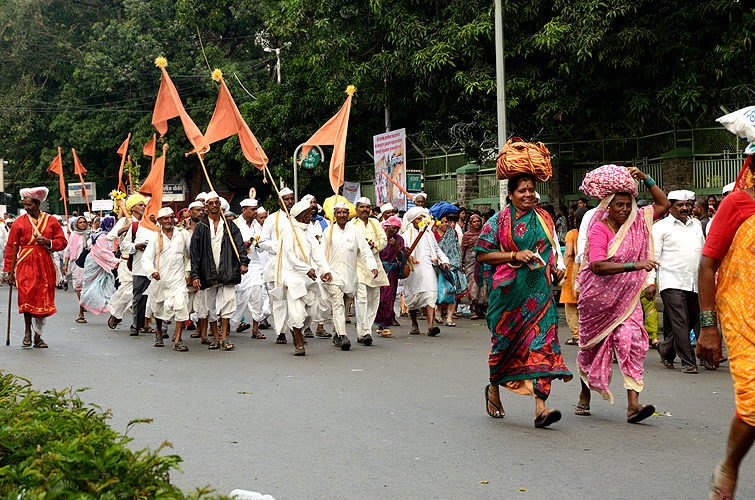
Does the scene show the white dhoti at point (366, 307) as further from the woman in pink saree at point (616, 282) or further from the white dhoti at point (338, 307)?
the woman in pink saree at point (616, 282)

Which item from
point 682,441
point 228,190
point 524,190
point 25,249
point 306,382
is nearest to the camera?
point 682,441

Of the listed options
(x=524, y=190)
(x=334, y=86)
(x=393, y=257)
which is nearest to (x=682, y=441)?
(x=524, y=190)

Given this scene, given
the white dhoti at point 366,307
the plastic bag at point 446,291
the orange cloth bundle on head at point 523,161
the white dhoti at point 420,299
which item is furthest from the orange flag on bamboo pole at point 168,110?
the orange cloth bundle on head at point 523,161

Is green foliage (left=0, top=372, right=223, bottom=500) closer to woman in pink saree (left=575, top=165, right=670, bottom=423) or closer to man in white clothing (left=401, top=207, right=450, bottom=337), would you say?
woman in pink saree (left=575, top=165, right=670, bottom=423)

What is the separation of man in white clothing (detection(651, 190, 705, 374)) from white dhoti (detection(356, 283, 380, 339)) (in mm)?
3915

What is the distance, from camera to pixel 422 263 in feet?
A: 45.0

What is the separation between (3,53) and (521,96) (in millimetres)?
32731

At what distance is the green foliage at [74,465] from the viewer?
2912 mm

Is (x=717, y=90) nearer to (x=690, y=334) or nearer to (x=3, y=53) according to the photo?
(x=690, y=334)

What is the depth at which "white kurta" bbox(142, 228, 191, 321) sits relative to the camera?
11523 millimetres

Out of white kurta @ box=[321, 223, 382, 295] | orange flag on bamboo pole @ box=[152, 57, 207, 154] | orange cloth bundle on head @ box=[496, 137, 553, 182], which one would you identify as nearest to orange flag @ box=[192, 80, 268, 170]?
orange flag on bamboo pole @ box=[152, 57, 207, 154]

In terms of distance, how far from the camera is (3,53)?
4294 centimetres

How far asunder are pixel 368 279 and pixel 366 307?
407mm

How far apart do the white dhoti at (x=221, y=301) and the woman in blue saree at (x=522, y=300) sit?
5.38 meters
